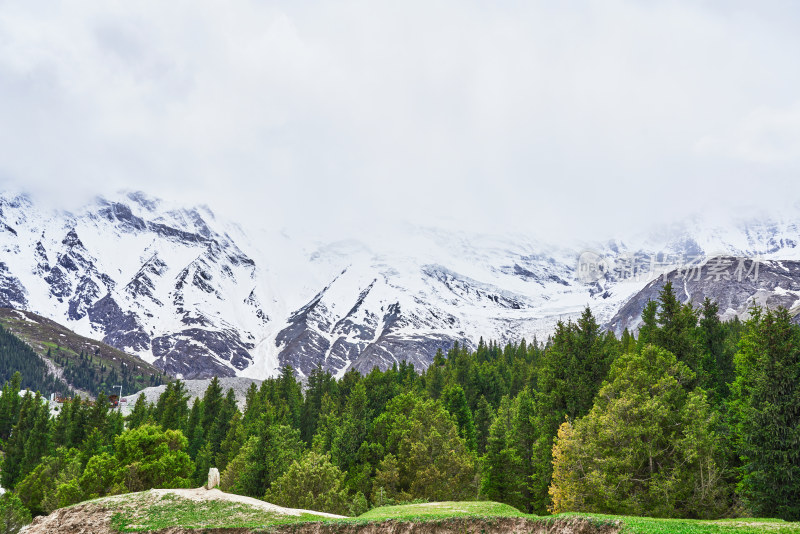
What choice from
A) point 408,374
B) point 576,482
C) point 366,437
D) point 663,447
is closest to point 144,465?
point 366,437

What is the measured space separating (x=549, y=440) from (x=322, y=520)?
2276 cm

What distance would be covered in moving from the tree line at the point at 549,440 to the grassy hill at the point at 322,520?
329 inches

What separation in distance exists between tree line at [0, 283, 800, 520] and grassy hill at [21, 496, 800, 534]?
8.36 meters

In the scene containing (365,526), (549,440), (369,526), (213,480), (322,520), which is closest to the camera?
(369,526)

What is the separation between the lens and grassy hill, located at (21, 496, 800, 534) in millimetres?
24391

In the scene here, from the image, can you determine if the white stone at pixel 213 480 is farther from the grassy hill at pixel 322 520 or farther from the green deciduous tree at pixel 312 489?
the green deciduous tree at pixel 312 489

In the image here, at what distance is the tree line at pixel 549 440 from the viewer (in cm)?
3466

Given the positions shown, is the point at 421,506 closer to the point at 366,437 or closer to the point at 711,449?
the point at 711,449

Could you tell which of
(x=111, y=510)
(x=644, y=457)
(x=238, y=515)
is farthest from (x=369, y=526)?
(x=644, y=457)

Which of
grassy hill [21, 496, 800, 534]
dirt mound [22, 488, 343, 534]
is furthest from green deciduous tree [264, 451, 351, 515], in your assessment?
dirt mound [22, 488, 343, 534]

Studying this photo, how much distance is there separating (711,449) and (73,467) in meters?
72.9

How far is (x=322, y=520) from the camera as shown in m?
33.7

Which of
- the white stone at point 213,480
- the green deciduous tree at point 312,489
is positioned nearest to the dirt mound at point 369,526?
the white stone at point 213,480

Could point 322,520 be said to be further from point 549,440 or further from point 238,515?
point 549,440
